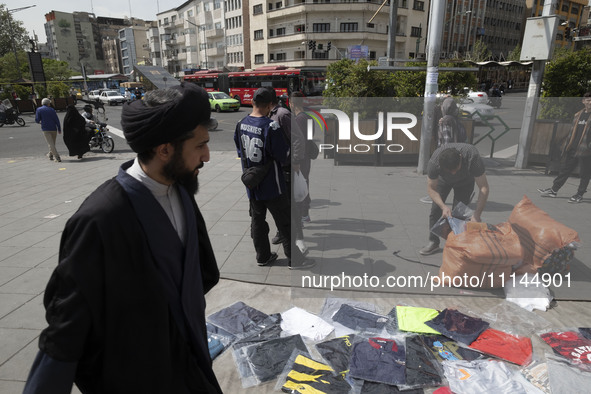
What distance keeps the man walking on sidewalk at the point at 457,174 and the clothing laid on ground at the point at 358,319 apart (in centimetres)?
120

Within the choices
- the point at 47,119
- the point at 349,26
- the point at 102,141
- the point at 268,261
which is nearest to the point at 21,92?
the point at 102,141

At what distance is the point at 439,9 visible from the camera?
7.24m

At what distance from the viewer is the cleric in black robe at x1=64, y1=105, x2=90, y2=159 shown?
10.6 m

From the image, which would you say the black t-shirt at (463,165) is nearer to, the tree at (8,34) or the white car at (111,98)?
the white car at (111,98)

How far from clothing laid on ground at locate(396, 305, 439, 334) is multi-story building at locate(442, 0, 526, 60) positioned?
57.8 metres

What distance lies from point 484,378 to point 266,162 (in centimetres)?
254

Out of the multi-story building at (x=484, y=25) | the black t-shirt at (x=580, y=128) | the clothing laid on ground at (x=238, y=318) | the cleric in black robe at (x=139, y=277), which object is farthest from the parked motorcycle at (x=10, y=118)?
the multi-story building at (x=484, y=25)

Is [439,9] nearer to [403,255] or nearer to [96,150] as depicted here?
[403,255]

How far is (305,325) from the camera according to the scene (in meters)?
3.12

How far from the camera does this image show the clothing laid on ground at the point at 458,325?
288 cm

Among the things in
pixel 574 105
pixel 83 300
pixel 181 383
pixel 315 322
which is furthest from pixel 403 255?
pixel 83 300

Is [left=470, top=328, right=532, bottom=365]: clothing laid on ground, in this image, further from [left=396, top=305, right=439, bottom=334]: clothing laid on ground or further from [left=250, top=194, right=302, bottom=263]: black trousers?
[left=250, top=194, right=302, bottom=263]: black trousers

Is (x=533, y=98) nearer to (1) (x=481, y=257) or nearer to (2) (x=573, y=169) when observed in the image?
(2) (x=573, y=169)
